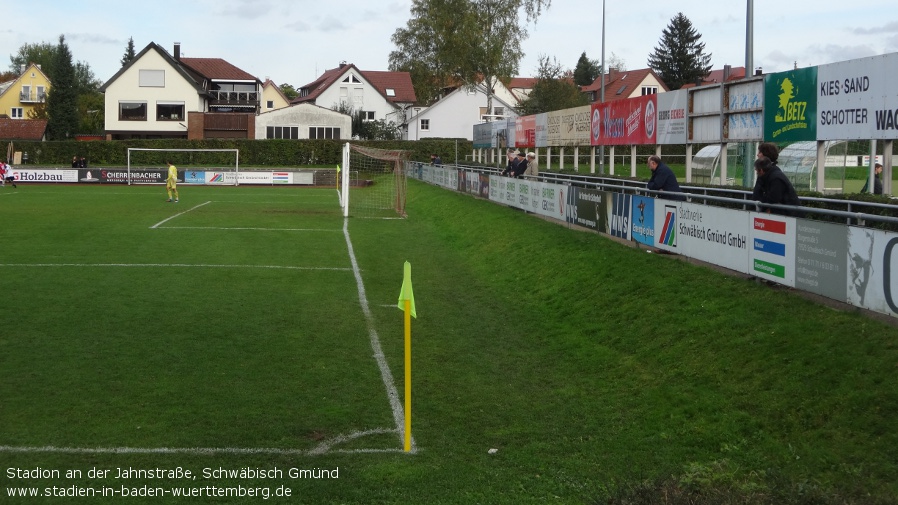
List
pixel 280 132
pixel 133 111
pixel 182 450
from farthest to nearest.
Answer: pixel 133 111 → pixel 280 132 → pixel 182 450

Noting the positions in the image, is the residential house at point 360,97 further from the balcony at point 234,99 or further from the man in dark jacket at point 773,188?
the man in dark jacket at point 773,188

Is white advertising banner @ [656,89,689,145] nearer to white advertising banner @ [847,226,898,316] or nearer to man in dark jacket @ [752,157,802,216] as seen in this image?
man in dark jacket @ [752,157,802,216]

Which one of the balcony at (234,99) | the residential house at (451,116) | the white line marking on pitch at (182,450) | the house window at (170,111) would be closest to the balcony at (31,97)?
the balcony at (234,99)

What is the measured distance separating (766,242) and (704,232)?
2.02 meters

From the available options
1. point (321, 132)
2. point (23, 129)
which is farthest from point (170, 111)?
point (23, 129)

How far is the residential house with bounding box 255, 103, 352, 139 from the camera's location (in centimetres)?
8219

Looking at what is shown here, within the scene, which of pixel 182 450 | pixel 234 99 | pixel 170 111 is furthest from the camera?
pixel 234 99

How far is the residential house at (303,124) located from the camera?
82.2 m

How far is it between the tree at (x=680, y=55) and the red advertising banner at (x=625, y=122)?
67.5 m

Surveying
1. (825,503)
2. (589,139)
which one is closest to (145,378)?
(825,503)

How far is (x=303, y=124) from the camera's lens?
82.8 m

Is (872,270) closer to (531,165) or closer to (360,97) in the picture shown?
(531,165)

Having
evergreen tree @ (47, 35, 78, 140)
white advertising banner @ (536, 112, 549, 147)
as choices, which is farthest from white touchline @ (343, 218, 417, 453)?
evergreen tree @ (47, 35, 78, 140)

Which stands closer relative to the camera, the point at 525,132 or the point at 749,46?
the point at 749,46
